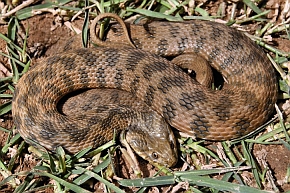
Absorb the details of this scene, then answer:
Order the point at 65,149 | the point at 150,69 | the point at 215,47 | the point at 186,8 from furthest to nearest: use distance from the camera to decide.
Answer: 1. the point at 186,8
2. the point at 215,47
3. the point at 150,69
4. the point at 65,149

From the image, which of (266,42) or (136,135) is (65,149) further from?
(266,42)

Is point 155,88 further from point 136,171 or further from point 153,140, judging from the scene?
point 136,171

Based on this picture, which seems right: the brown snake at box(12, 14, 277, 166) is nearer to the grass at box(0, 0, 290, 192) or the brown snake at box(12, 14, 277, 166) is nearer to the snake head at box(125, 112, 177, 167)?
the snake head at box(125, 112, 177, 167)

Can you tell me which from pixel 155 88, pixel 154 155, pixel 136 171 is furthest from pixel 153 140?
pixel 155 88

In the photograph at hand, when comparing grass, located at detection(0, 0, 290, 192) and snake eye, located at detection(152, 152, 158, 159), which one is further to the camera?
snake eye, located at detection(152, 152, 158, 159)

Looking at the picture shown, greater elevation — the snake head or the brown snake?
the brown snake

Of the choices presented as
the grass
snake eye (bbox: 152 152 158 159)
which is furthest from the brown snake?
the grass

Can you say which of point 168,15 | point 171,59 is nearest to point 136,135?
point 171,59
